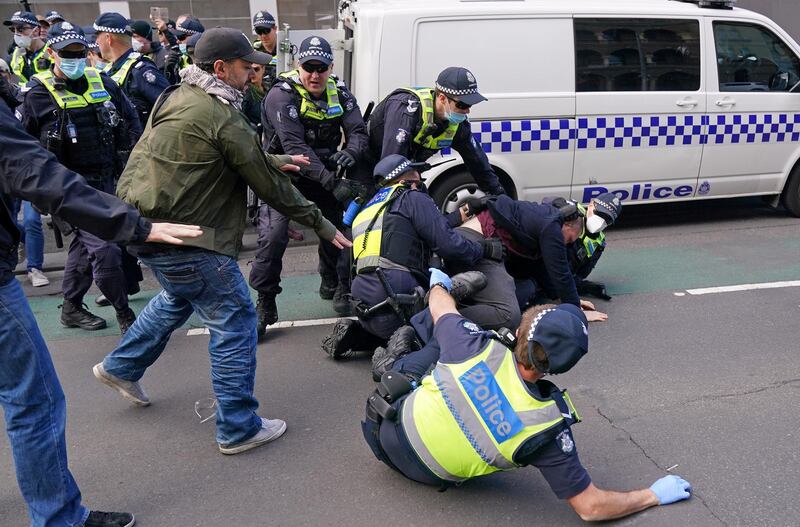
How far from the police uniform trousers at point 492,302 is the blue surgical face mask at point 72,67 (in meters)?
2.71

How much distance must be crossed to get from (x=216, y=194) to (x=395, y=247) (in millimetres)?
1191

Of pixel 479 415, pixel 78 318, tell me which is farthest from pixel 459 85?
pixel 78 318

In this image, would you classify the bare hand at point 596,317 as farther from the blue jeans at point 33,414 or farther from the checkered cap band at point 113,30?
the checkered cap band at point 113,30

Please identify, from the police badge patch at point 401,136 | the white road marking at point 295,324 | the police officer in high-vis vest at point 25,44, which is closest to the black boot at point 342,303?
the white road marking at point 295,324

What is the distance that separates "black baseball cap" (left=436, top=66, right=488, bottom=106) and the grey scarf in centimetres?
191

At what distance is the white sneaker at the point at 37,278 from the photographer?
6.08 meters

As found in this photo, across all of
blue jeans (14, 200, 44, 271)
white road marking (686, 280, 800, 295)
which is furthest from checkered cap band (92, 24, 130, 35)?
white road marking (686, 280, 800, 295)

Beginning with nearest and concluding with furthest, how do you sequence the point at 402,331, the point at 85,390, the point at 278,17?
the point at 402,331
the point at 85,390
the point at 278,17

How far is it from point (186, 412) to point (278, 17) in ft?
33.8

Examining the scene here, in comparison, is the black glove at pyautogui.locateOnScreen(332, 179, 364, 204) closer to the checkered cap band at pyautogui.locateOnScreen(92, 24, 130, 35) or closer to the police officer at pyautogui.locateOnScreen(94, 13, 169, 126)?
the police officer at pyautogui.locateOnScreen(94, 13, 169, 126)

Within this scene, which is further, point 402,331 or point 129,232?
point 402,331

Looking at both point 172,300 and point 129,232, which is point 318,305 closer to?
point 172,300

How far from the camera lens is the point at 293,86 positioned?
4.91 meters

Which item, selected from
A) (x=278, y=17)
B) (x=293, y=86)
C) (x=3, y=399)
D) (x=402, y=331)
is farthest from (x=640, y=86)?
(x=278, y=17)
